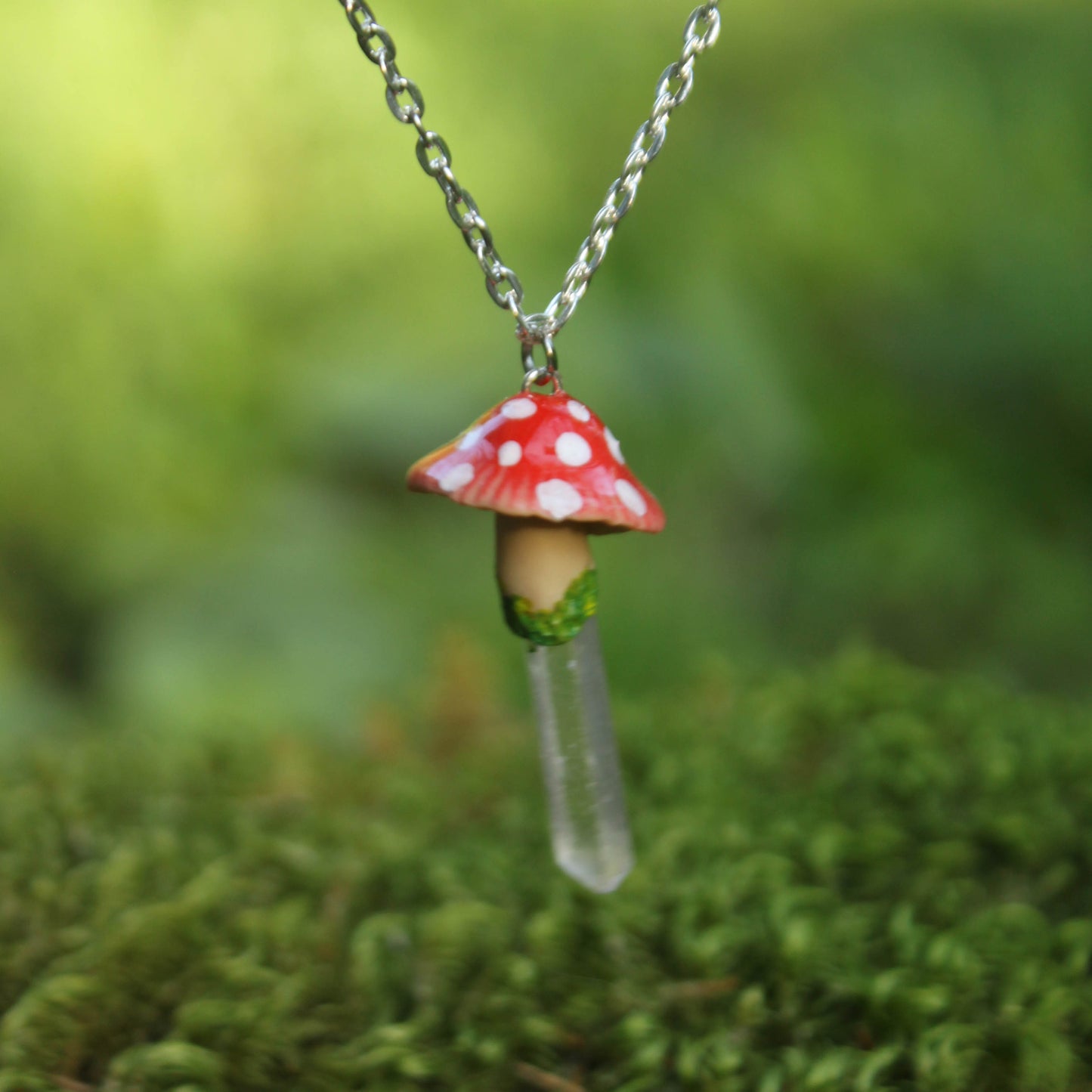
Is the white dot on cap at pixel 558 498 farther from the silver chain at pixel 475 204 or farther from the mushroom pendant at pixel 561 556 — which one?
the silver chain at pixel 475 204

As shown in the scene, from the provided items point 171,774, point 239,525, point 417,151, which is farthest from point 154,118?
point 417,151

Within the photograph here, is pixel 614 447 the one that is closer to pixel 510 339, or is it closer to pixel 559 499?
pixel 559 499

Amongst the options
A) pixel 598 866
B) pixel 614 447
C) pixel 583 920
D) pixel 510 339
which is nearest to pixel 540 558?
pixel 614 447

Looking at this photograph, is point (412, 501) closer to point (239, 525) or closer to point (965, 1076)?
point (239, 525)

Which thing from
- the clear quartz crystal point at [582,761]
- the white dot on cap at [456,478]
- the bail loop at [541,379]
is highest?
the bail loop at [541,379]

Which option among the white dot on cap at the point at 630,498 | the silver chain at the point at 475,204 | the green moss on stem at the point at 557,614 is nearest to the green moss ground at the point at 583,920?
the green moss on stem at the point at 557,614

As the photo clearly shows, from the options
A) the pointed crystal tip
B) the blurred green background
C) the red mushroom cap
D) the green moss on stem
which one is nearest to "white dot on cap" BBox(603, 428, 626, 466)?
the red mushroom cap
